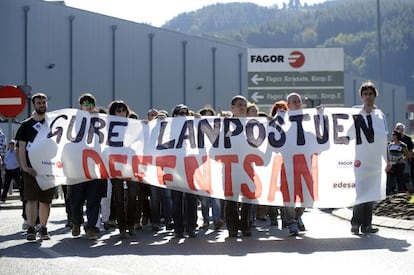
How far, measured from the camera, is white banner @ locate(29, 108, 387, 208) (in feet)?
35.1

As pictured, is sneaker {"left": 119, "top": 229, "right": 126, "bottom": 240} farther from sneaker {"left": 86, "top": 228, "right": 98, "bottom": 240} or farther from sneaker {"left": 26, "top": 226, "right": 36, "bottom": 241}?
sneaker {"left": 26, "top": 226, "right": 36, "bottom": 241}

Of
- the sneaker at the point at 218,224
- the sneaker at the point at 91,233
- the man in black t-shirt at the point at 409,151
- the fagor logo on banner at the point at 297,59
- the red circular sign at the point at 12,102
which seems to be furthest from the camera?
the fagor logo on banner at the point at 297,59

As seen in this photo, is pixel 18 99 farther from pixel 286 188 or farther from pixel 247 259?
pixel 247 259

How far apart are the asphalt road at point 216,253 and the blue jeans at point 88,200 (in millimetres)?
288

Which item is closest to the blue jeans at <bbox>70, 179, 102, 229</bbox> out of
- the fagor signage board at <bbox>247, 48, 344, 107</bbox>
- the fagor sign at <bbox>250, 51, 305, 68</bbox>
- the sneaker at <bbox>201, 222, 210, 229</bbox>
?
the sneaker at <bbox>201, 222, 210, 229</bbox>

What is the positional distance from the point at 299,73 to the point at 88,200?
15154 millimetres

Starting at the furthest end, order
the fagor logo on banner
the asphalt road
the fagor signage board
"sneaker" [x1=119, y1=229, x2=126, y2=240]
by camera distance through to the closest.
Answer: the fagor logo on banner → the fagor signage board → "sneaker" [x1=119, y1=229, x2=126, y2=240] → the asphalt road

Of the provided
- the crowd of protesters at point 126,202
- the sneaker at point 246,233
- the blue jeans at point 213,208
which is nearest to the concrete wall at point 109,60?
the blue jeans at point 213,208

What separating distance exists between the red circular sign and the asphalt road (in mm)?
8894

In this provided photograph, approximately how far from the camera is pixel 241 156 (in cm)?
1080

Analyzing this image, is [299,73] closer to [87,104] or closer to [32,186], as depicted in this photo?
[87,104]

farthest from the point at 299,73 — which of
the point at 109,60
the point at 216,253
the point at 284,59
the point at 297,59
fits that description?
the point at 109,60

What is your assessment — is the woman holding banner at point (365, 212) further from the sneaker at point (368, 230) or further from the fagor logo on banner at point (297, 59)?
the fagor logo on banner at point (297, 59)

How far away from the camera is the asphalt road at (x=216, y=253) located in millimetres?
7785
